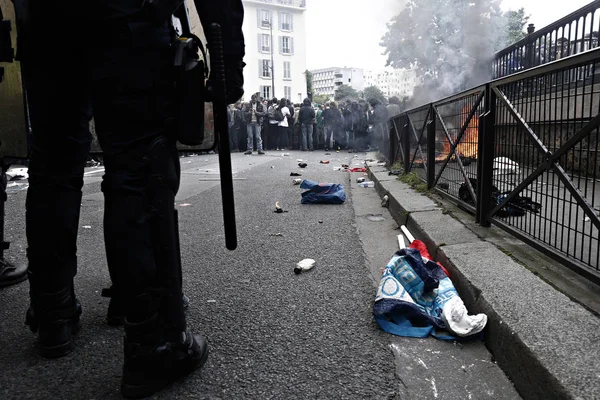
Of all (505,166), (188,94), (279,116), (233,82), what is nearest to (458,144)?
(505,166)

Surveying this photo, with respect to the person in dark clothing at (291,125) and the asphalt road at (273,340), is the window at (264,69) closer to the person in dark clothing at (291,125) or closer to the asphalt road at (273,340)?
→ the person in dark clothing at (291,125)

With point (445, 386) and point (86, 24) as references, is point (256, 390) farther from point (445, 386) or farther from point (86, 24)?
point (86, 24)

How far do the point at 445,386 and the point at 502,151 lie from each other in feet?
7.09

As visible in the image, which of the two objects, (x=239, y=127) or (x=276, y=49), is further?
(x=276, y=49)

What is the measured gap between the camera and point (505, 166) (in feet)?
10.8

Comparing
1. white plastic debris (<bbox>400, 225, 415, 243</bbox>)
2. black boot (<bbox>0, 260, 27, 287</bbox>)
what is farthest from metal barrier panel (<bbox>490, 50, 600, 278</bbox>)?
black boot (<bbox>0, 260, 27, 287</bbox>)

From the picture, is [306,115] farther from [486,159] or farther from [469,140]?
[486,159]

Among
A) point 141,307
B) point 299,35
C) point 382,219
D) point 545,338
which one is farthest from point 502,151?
point 299,35

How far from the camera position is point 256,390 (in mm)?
1618

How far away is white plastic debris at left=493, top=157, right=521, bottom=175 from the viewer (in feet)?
10.3

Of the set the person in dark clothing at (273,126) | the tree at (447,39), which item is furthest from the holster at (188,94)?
Answer: the person in dark clothing at (273,126)

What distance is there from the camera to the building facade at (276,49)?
62.0 metres

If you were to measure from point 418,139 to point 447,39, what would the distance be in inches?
893

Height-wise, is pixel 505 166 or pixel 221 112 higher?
pixel 221 112
